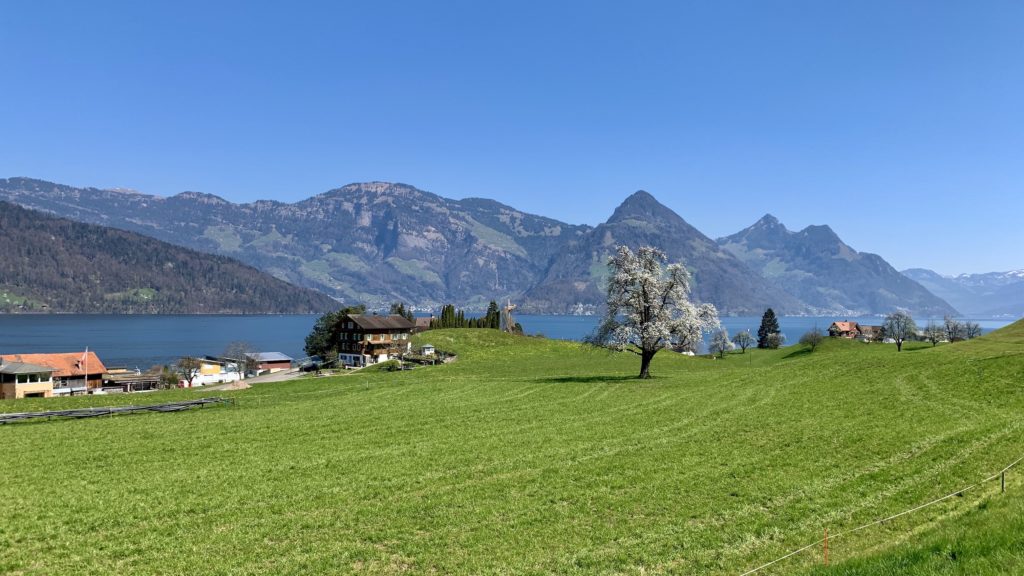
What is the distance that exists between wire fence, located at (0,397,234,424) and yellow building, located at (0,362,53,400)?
4846 centimetres

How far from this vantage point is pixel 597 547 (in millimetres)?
15945

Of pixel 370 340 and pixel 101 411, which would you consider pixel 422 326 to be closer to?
pixel 370 340

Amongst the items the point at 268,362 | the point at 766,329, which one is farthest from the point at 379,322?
the point at 766,329


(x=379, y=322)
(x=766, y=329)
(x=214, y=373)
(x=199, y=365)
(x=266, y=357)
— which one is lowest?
(x=214, y=373)

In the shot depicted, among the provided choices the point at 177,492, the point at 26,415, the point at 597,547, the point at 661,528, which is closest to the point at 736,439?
the point at 661,528

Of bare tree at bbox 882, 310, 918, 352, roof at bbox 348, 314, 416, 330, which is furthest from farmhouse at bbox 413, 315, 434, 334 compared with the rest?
bare tree at bbox 882, 310, 918, 352

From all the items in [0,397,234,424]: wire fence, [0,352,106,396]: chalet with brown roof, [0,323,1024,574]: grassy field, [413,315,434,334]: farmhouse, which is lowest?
[0,352,106,396]: chalet with brown roof

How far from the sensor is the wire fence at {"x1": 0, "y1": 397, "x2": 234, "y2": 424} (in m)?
38.1

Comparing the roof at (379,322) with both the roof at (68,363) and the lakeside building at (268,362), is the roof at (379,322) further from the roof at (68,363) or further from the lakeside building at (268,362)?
the roof at (68,363)

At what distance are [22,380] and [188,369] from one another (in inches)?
1459

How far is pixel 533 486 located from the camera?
21.5 metres

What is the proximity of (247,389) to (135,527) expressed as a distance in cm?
4871

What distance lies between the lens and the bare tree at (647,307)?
187 ft

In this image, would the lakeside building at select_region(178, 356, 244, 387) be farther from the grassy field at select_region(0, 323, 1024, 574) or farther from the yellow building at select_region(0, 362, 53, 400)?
the grassy field at select_region(0, 323, 1024, 574)
